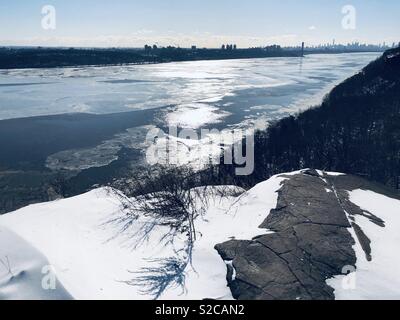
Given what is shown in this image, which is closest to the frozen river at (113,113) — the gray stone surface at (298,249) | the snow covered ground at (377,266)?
the gray stone surface at (298,249)

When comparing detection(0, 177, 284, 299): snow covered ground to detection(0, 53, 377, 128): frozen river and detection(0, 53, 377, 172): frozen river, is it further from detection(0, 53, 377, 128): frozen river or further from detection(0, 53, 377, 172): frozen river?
detection(0, 53, 377, 128): frozen river

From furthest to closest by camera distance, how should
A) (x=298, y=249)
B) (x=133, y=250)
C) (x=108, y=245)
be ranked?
1. (x=108, y=245)
2. (x=133, y=250)
3. (x=298, y=249)

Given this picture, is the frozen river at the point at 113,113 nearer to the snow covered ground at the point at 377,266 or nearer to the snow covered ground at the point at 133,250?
the snow covered ground at the point at 133,250

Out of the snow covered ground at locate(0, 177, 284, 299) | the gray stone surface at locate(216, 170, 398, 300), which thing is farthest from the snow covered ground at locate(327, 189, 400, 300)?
the snow covered ground at locate(0, 177, 284, 299)

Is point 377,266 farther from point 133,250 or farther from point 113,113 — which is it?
point 113,113

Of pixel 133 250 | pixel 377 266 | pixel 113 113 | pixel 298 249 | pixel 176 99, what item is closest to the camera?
pixel 377 266

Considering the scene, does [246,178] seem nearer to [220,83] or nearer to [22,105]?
[22,105]

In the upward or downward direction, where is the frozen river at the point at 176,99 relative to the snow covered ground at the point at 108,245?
upward

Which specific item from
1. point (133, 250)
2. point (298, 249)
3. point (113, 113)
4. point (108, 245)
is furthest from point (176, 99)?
point (298, 249)
